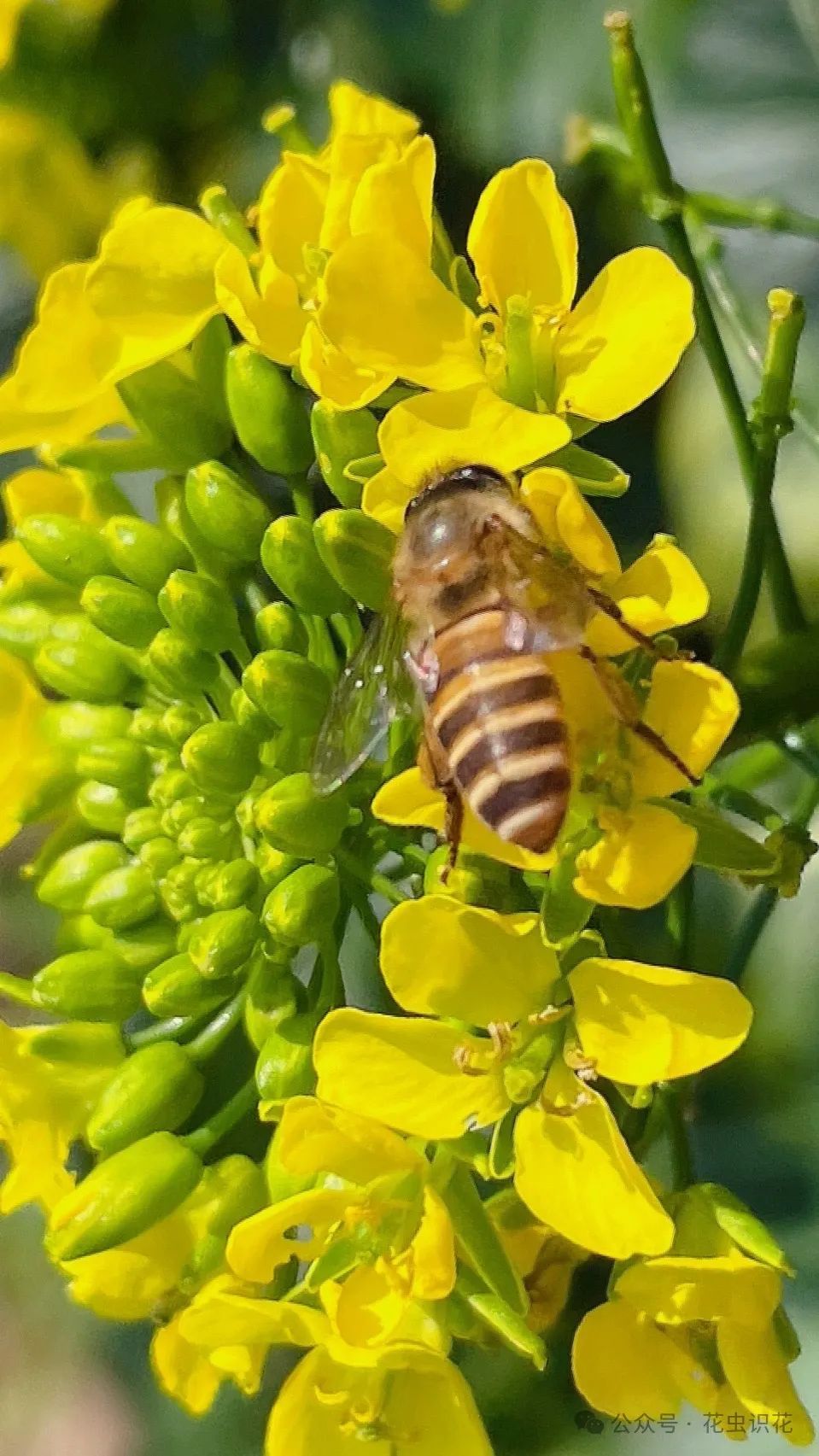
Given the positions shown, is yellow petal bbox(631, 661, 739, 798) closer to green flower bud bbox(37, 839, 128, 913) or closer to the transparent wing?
the transparent wing

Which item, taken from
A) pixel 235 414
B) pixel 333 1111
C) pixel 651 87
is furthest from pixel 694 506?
pixel 333 1111

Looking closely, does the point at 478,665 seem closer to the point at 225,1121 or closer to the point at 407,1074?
the point at 407,1074

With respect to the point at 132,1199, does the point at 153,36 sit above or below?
above

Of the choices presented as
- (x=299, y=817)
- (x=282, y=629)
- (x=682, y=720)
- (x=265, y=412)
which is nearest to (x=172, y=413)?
(x=265, y=412)

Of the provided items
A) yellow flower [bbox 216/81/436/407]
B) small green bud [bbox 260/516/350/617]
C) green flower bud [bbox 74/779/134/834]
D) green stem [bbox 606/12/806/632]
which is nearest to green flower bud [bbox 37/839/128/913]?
green flower bud [bbox 74/779/134/834]

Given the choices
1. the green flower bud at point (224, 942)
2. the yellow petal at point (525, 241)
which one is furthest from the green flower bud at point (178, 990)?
the yellow petal at point (525, 241)

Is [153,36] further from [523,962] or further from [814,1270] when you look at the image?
[814,1270]
